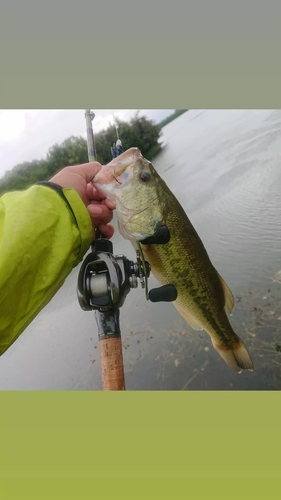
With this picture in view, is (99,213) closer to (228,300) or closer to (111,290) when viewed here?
(111,290)

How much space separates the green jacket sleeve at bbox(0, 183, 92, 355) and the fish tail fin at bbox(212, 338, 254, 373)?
3.60ft

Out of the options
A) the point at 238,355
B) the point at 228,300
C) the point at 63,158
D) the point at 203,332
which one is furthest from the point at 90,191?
the point at 63,158

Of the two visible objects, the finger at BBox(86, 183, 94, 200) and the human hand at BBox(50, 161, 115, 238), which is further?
the finger at BBox(86, 183, 94, 200)

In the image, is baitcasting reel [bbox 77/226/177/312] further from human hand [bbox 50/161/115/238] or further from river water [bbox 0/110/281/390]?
river water [bbox 0/110/281/390]

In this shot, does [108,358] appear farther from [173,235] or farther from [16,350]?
[16,350]

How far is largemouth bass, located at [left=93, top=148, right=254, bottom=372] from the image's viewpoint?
5.32 ft

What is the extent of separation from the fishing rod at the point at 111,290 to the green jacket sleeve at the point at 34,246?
13 cm

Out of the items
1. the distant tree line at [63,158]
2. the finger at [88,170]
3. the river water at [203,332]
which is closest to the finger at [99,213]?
the finger at [88,170]

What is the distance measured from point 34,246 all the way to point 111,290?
0.38m

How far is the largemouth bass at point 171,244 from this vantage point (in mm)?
1621

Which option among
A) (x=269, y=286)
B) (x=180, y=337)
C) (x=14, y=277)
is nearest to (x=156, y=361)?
(x=180, y=337)

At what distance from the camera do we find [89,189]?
5.16ft

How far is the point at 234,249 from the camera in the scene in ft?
15.6

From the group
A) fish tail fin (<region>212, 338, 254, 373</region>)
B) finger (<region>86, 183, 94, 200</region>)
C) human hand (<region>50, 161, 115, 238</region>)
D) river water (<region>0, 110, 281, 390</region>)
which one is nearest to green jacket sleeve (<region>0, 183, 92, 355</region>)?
human hand (<region>50, 161, 115, 238</region>)
